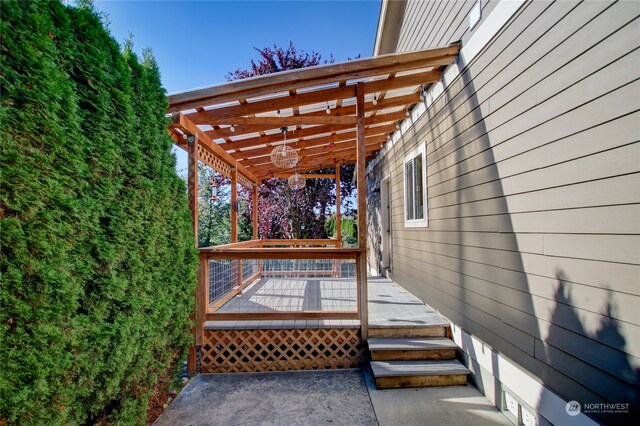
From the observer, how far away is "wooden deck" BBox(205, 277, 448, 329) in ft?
11.9

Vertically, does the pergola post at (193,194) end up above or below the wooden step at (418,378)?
above

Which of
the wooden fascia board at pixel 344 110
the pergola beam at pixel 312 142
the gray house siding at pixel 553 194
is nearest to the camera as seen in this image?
the gray house siding at pixel 553 194

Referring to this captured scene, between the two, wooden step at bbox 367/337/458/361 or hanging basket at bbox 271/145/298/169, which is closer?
wooden step at bbox 367/337/458/361

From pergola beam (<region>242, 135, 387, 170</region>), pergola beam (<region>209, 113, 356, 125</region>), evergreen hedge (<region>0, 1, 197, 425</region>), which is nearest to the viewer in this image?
evergreen hedge (<region>0, 1, 197, 425</region>)

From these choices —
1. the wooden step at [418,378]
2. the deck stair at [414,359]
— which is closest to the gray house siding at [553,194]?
the deck stair at [414,359]

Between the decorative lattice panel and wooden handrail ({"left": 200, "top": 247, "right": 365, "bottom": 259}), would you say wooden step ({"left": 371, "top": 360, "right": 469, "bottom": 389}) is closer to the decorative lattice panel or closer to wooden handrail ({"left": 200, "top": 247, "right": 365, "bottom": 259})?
wooden handrail ({"left": 200, "top": 247, "right": 365, "bottom": 259})

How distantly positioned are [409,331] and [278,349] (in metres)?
1.53

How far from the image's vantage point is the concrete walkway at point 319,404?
8.37ft

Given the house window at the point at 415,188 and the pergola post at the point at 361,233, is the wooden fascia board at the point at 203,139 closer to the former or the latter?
the pergola post at the point at 361,233

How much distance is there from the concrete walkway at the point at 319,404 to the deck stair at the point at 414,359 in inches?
3.4

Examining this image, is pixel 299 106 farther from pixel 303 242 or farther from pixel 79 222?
pixel 303 242

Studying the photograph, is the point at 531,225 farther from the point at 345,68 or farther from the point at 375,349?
the point at 345,68

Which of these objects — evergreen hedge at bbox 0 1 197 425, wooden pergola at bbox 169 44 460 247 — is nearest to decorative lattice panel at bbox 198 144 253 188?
wooden pergola at bbox 169 44 460 247

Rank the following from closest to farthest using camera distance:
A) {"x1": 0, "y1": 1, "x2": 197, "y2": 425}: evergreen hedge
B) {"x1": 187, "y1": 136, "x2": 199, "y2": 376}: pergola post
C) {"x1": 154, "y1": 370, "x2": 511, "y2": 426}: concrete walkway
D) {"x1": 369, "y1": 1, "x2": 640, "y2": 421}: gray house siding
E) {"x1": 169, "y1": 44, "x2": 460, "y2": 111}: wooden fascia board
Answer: {"x1": 0, "y1": 1, "x2": 197, "y2": 425}: evergreen hedge < {"x1": 369, "y1": 1, "x2": 640, "y2": 421}: gray house siding < {"x1": 154, "y1": 370, "x2": 511, "y2": 426}: concrete walkway < {"x1": 169, "y1": 44, "x2": 460, "y2": 111}: wooden fascia board < {"x1": 187, "y1": 136, "x2": 199, "y2": 376}: pergola post
